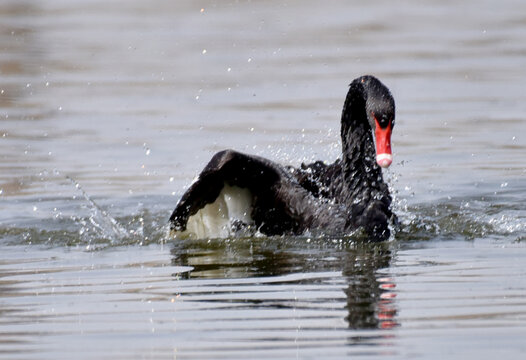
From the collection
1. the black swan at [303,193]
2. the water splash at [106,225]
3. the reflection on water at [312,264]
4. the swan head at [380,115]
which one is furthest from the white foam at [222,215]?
the swan head at [380,115]

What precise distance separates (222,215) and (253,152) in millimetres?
2712

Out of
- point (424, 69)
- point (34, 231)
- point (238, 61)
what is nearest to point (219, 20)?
point (238, 61)

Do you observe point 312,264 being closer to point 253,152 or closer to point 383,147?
point 383,147

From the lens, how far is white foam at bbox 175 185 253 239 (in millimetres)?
8992

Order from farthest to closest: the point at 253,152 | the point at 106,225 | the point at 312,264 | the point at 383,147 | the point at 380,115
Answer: the point at 253,152 → the point at 106,225 → the point at 380,115 → the point at 383,147 → the point at 312,264

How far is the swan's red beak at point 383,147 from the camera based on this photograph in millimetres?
8212

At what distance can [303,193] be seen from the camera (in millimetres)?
9023

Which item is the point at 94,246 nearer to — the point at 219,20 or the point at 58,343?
the point at 58,343

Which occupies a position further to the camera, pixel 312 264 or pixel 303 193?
pixel 303 193

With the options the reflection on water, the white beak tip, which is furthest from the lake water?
the white beak tip

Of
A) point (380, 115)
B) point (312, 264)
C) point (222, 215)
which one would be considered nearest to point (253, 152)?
point (222, 215)

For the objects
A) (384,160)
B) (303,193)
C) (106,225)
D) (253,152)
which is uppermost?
(253,152)

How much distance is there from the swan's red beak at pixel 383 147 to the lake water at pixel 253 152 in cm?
54

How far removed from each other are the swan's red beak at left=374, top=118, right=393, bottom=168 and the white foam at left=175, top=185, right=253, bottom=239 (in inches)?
48.2
